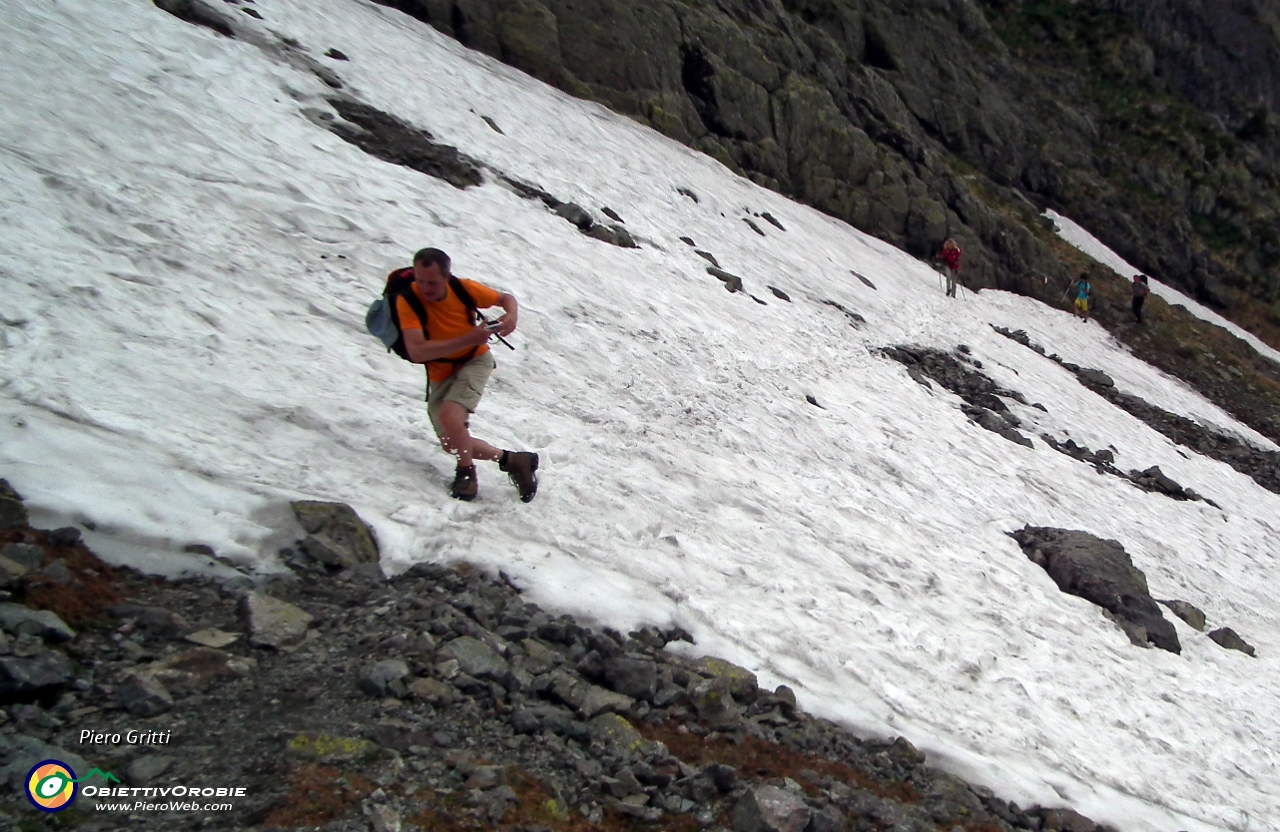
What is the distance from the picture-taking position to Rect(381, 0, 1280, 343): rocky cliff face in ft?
83.9

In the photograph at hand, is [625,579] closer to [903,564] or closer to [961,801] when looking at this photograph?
[961,801]

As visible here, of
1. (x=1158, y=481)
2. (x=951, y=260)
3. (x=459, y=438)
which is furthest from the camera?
(x=951, y=260)

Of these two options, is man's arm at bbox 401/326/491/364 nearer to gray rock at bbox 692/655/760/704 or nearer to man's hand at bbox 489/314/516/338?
man's hand at bbox 489/314/516/338

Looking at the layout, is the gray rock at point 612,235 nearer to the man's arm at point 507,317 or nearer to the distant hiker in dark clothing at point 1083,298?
the man's arm at point 507,317

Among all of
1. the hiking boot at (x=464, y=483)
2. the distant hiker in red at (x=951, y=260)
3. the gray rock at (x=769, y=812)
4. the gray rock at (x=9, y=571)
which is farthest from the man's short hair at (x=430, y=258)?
the distant hiker in red at (x=951, y=260)

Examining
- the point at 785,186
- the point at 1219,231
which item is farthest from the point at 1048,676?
the point at 1219,231

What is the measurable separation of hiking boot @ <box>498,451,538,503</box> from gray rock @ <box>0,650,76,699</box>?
11.2 ft

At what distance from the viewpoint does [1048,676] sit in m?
7.41

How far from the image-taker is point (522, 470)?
6.80 metres

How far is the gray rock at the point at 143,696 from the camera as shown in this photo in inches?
147

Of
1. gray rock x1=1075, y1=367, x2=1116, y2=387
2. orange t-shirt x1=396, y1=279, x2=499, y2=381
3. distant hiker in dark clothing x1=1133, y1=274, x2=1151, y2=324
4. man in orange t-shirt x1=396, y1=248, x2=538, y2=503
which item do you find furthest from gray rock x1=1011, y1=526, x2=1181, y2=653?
distant hiker in dark clothing x1=1133, y1=274, x2=1151, y2=324

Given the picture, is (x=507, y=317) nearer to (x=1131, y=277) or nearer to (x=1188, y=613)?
(x=1188, y=613)

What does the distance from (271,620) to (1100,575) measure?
8664mm
